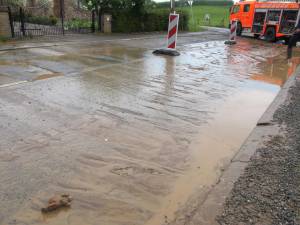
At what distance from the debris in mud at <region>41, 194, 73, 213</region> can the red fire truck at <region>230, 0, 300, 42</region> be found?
2229 centimetres

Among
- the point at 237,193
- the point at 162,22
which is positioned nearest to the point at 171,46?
the point at 237,193

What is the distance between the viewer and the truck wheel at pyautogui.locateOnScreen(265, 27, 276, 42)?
74.3 ft

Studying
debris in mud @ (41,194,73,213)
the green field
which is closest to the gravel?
debris in mud @ (41,194,73,213)

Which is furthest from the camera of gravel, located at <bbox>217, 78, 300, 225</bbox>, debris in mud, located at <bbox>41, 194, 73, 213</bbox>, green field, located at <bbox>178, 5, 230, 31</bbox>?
green field, located at <bbox>178, 5, 230, 31</bbox>

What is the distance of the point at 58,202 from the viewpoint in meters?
2.98

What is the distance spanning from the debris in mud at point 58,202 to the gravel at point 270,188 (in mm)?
1437

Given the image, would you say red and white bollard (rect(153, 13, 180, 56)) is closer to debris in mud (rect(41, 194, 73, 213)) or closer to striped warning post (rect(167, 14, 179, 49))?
striped warning post (rect(167, 14, 179, 49))

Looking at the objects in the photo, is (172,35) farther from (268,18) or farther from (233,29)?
(268,18)

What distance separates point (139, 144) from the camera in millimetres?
4324

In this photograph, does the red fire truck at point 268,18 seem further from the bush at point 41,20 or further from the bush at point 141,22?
the bush at point 41,20

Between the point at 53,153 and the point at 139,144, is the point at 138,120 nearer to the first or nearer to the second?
the point at 139,144

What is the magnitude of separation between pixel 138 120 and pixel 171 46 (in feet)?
25.8

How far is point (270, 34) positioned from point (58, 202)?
23208 millimetres

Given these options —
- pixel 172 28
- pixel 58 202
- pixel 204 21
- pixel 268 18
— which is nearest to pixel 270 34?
pixel 268 18
